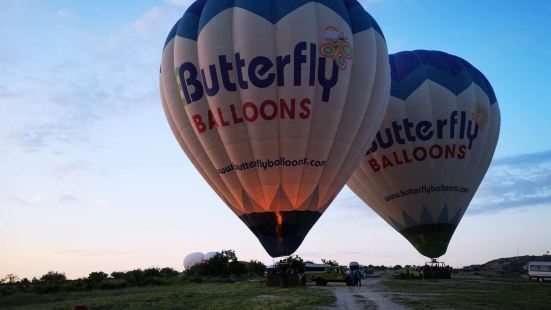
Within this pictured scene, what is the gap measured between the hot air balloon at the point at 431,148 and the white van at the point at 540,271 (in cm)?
897

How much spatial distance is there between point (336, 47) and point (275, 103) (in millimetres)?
3530

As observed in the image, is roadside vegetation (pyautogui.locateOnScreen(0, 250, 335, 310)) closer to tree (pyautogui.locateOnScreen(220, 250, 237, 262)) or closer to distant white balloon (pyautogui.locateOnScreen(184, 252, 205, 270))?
tree (pyautogui.locateOnScreen(220, 250, 237, 262))

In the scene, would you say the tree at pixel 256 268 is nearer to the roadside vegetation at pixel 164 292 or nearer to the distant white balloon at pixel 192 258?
the roadside vegetation at pixel 164 292

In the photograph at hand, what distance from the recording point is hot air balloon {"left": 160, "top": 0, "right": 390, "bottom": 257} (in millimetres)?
19312

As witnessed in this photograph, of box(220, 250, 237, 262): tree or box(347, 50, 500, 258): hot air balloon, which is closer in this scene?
box(347, 50, 500, 258): hot air balloon

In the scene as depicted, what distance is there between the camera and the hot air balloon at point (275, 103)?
1931 centimetres

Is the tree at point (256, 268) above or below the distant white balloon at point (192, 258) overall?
below

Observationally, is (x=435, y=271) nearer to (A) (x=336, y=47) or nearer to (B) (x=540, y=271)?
(B) (x=540, y=271)

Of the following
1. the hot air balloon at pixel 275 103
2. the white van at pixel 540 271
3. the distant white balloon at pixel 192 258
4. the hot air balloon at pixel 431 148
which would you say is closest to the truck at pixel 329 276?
the hot air balloon at pixel 431 148

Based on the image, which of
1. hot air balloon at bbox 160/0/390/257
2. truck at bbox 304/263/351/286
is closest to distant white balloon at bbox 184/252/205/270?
truck at bbox 304/263/351/286

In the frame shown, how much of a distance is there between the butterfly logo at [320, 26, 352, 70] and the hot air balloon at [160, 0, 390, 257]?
0.05 m

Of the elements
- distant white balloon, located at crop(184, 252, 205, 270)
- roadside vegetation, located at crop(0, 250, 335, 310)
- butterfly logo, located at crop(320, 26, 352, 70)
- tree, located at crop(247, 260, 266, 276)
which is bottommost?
roadside vegetation, located at crop(0, 250, 335, 310)

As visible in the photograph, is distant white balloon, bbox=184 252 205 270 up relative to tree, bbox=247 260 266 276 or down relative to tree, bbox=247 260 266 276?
up

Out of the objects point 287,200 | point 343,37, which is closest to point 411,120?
point 343,37
